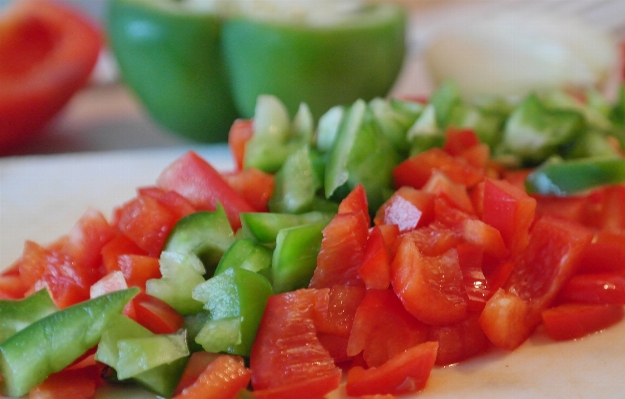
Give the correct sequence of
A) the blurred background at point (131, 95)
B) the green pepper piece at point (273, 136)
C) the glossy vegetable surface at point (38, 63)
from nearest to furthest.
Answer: the green pepper piece at point (273, 136) → the glossy vegetable surface at point (38, 63) → the blurred background at point (131, 95)

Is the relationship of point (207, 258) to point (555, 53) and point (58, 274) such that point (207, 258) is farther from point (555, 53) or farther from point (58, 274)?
point (555, 53)

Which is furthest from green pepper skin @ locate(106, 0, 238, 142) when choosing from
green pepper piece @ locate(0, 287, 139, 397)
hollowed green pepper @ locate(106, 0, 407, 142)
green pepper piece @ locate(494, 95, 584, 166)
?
green pepper piece @ locate(0, 287, 139, 397)

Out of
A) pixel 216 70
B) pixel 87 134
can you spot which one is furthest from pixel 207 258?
pixel 87 134

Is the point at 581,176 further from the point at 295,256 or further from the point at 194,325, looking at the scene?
the point at 194,325

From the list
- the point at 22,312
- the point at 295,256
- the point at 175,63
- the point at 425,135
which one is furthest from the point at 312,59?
the point at 22,312

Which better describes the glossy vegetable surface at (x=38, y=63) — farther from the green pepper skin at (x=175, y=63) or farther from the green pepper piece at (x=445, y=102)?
the green pepper piece at (x=445, y=102)

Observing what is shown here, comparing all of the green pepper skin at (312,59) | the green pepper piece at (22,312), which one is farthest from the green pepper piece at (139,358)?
the green pepper skin at (312,59)

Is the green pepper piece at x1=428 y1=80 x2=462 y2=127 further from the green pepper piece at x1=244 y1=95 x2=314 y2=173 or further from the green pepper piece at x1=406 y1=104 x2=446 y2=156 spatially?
the green pepper piece at x1=244 y1=95 x2=314 y2=173
